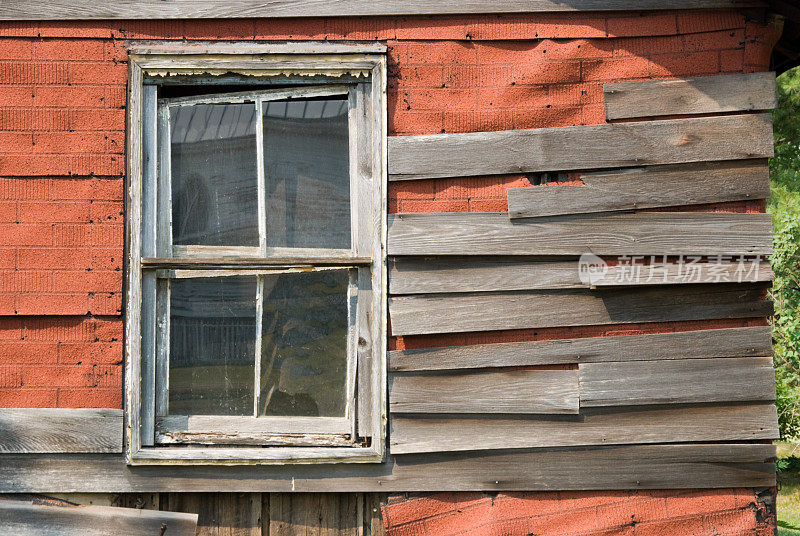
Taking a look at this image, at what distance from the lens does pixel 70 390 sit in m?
3.02

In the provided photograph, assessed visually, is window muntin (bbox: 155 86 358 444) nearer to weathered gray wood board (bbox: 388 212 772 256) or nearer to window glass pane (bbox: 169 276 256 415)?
window glass pane (bbox: 169 276 256 415)

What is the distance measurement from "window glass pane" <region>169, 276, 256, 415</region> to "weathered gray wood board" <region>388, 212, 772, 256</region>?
0.75 metres

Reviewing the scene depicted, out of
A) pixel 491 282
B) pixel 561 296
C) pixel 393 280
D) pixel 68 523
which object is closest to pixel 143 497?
pixel 68 523

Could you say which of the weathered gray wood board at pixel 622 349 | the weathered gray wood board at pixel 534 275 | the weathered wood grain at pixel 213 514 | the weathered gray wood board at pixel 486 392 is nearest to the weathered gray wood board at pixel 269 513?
the weathered wood grain at pixel 213 514

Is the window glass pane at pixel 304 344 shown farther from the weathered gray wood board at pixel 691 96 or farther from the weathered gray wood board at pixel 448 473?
the weathered gray wood board at pixel 691 96

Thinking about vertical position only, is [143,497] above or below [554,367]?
below

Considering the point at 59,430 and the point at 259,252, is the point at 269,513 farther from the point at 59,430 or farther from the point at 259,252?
the point at 259,252

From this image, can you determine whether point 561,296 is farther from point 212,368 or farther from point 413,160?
point 212,368

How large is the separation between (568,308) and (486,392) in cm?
51

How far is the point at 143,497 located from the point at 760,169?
3086mm

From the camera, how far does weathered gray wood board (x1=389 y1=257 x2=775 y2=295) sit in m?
3.02

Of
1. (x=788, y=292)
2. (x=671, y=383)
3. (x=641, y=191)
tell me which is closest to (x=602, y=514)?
(x=671, y=383)

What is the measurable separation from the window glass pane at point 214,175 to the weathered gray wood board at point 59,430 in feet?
2.79

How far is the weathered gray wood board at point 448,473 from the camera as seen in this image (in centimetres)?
304
